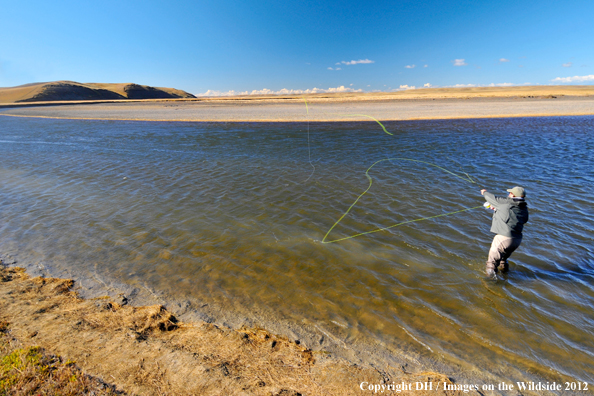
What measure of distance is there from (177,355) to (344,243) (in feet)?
16.0

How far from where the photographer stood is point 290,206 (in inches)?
389

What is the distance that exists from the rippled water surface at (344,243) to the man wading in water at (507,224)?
0.47 m

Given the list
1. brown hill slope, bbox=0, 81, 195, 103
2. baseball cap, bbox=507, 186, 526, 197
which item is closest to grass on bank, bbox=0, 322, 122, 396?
baseball cap, bbox=507, 186, 526, 197

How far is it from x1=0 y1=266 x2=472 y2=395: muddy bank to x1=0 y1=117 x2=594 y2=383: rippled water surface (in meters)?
0.63

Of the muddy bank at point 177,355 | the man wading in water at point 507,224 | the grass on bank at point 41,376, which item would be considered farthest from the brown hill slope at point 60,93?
the man wading in water at point 507,224

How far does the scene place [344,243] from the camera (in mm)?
7484

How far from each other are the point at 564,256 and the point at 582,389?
4.02m

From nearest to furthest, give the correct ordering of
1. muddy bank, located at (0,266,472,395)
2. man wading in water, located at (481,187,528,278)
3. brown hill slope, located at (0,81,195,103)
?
muddy bank, located at (0,266,472,395), man wading in water, located at (481,187,528,278), brown hill slope, located at (0,81,195,103)

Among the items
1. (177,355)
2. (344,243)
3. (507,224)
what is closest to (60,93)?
(344,243)

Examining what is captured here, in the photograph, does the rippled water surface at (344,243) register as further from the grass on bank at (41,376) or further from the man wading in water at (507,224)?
the grass on bank at (41,376)

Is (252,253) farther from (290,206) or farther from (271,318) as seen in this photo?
(290,206)

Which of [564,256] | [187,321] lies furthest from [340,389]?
[564,256]

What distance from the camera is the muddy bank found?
3332 millimetres

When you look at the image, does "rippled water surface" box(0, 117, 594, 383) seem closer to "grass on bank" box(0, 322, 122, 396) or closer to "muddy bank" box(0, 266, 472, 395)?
"muddy bank" box(0, 266, 472, 395)
